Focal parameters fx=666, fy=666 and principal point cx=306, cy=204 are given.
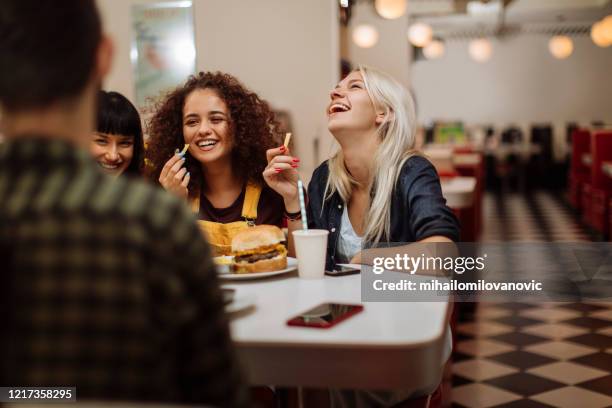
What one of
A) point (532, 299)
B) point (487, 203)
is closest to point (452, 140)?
point (487, 203)

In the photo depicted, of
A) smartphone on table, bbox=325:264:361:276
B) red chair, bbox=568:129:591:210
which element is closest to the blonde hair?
smartphone on table, bbox=325:264:361:276

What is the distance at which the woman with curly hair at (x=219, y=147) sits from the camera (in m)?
2.31

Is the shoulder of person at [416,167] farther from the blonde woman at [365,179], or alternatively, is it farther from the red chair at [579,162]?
the red chair at [579,162]

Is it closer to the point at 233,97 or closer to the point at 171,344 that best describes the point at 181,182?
the point at 233,97

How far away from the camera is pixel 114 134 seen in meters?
2.44

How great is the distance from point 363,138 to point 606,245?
5006 millimetres

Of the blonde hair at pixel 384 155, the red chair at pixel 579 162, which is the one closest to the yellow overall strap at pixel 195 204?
the blonde hair at pixel 384 155

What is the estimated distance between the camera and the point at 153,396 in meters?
0.75

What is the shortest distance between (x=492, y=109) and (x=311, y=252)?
522 inches

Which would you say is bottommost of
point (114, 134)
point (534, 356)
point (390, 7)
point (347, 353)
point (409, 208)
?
point (534, 356)

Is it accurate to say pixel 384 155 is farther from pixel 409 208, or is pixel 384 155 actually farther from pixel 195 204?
pixel 195 204

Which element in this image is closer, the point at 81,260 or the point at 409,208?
the point at 81,260

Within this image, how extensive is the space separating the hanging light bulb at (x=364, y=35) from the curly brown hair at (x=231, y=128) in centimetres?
562

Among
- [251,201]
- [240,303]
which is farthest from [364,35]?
[240,303]
